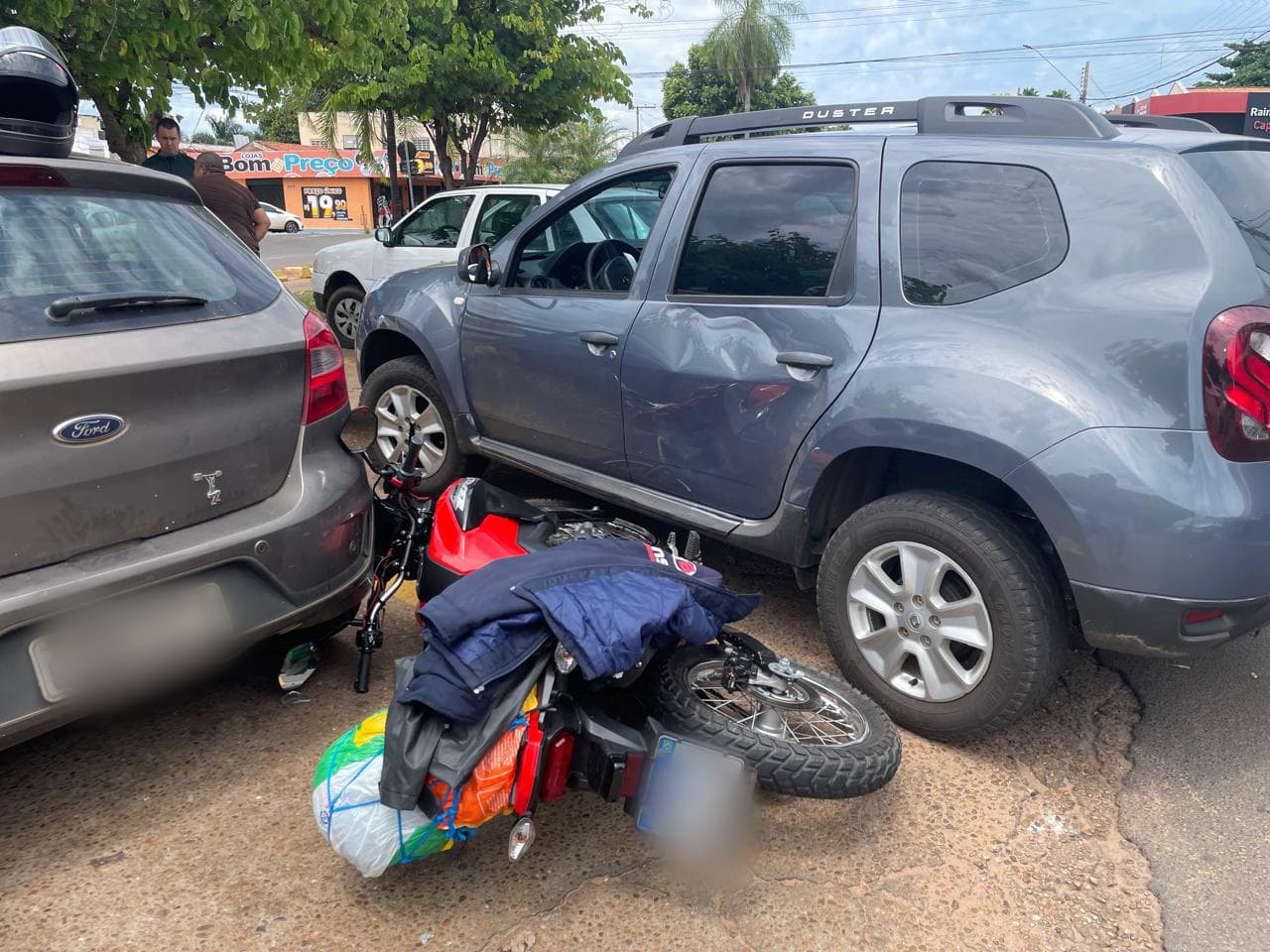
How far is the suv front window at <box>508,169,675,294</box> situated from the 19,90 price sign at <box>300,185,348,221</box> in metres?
52.4

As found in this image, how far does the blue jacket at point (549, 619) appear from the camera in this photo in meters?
2.07

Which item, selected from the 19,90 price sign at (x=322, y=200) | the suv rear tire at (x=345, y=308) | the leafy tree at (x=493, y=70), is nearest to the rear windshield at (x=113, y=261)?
the suv rear tire at (x=345, y=308)

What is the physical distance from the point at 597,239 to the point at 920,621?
6.86ft

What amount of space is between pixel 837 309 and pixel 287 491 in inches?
68.2

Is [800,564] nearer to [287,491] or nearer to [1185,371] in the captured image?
[1185,371]

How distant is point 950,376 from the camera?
260cm

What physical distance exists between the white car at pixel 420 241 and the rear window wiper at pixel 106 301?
4.87 metres

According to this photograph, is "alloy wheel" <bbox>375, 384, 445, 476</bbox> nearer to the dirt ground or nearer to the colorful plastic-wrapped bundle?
the dirt ground

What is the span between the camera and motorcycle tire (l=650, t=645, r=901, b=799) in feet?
7.59

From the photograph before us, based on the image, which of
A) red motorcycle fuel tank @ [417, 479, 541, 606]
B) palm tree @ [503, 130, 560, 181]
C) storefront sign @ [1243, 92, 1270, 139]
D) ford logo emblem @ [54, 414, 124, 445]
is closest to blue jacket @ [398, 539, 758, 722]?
red motorcycle fuel tank @ [417, 479, 541, 606]

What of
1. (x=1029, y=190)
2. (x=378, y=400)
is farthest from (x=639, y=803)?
(x=378, y=400)

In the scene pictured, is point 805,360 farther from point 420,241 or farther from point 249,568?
point 420,241

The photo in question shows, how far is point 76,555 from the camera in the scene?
213 centimetres

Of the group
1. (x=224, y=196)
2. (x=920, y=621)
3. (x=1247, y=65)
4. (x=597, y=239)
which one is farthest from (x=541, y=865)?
(x=1247, y=65)
